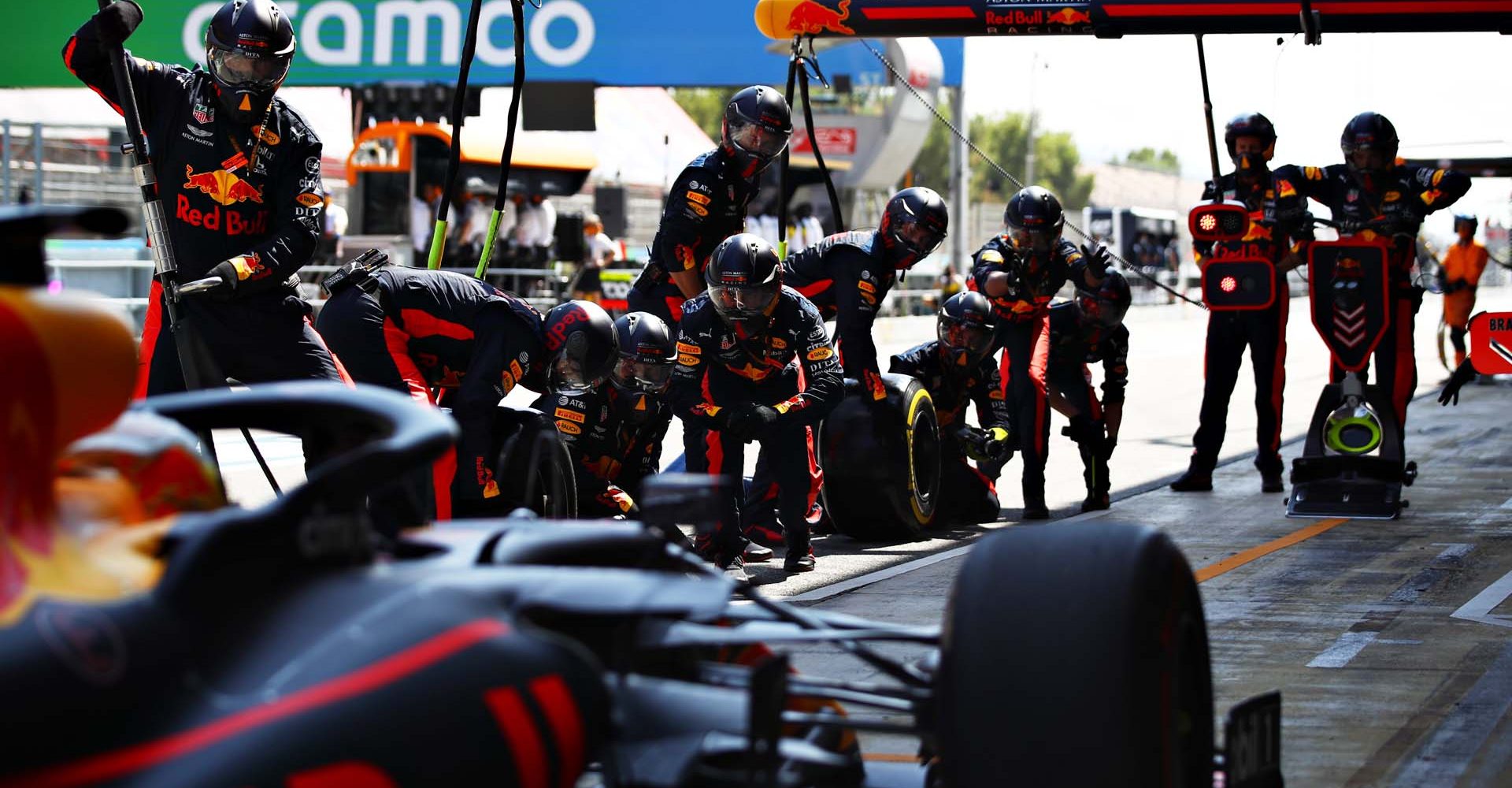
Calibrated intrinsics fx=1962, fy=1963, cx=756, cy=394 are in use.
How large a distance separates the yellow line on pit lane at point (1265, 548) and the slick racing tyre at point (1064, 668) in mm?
4577

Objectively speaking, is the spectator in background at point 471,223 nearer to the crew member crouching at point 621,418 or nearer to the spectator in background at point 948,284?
the spectator in background at point 948,284

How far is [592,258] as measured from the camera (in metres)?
26.5

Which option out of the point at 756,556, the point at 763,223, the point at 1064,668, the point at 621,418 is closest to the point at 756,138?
the point at 621,418

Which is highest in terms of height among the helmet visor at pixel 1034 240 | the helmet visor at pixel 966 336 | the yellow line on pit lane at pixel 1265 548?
the helmet visor at pixel 1034 240

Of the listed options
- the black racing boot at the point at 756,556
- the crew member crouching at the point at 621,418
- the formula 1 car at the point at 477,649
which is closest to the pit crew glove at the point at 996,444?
the black racing boot at the point at 756,556

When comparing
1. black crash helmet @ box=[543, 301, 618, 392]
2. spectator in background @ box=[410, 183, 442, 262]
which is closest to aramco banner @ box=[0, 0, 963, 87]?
spectator in background @ box=[410, 183, 442, 262]

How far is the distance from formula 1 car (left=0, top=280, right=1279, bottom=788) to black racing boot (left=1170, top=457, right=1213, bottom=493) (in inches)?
292

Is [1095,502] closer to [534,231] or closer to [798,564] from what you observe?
[798,564]

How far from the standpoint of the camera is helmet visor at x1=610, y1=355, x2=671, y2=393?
26.7ft

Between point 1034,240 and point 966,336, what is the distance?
1019mm

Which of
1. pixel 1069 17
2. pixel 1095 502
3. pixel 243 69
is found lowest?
pixel 1095 502

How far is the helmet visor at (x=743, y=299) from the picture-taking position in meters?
8.10

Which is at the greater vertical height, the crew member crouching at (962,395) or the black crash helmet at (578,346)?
the black crash helmet at (578,346)

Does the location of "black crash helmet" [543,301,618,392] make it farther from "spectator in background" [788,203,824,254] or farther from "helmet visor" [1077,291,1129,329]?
"spectator in background" [788,203,824,254]
